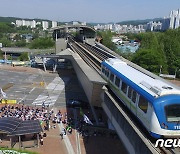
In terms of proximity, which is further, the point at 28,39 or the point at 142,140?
the point at 28,39

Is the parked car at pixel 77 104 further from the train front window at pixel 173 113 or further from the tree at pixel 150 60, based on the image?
the tree at pixel 150 60

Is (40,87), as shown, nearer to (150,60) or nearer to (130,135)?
(150,60)

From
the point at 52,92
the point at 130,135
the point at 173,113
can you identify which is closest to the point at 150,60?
the point at 52,92

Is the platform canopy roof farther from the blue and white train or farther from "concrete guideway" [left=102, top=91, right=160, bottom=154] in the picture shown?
the blue and white train

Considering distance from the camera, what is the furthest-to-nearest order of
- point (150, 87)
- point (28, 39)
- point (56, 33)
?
point (28, 39)
point (56, 33)
point (150, 87)

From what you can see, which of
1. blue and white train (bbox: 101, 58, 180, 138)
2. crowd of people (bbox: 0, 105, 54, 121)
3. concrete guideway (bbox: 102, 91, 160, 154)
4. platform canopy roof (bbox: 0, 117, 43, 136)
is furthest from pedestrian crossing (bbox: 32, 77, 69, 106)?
blue and white train (bbox: 101, 58, 180, 138)

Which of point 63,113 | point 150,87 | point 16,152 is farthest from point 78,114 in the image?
point 150,87

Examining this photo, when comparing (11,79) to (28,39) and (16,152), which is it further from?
(28,39)

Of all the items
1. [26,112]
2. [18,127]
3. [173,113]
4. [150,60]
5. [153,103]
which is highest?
[153,103]
